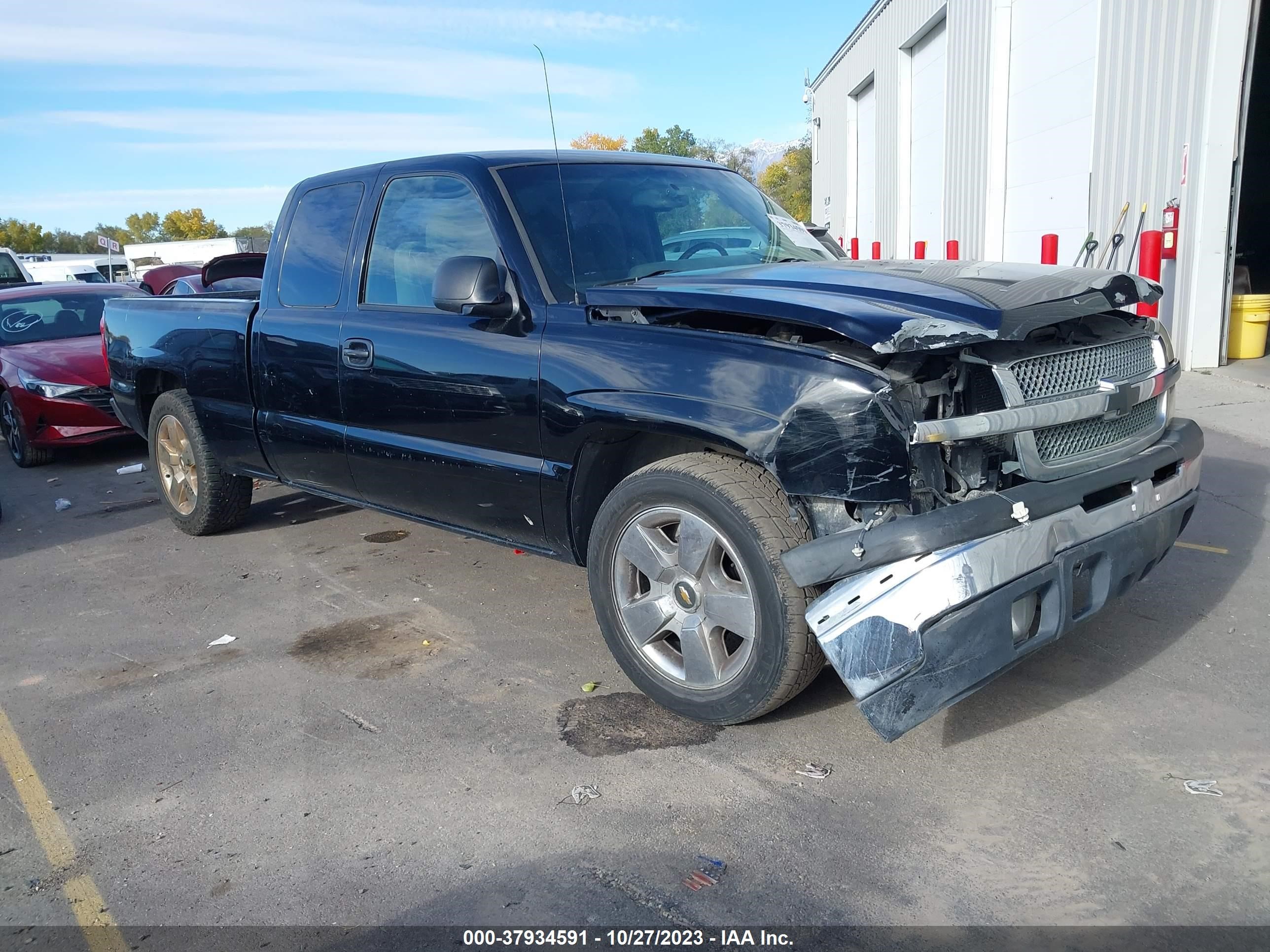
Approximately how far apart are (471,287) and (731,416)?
1.18 meters

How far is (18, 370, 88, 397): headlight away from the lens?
29.0 ft

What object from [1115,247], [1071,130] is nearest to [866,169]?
[1071,130]

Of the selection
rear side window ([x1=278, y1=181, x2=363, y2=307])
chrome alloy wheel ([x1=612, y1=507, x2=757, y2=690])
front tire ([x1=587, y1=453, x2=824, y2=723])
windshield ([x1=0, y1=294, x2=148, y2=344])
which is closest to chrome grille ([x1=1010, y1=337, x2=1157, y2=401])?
front tire ([x1=587, y1=453, x2=824, y2=723])

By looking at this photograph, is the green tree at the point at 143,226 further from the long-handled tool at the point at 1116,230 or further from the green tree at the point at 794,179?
the long-handled tool at the point at 1116,230

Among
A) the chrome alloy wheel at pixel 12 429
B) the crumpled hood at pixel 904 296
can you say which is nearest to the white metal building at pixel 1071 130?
the crumpled hood at pixel 904 296

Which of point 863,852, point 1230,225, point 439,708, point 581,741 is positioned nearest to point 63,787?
point 439,708

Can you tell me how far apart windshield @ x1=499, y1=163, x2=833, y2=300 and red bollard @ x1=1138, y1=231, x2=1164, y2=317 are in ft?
19.9

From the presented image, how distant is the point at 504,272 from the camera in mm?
3861

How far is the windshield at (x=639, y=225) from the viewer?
13.0 ft

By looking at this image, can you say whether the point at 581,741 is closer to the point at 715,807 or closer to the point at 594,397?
the point at 715,807

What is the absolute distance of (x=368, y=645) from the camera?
4434 mm

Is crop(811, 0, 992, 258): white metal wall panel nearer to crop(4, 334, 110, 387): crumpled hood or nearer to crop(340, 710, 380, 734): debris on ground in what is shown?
crop(4, 334, 110, 387): crumpled hood

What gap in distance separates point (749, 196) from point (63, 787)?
3613 mm

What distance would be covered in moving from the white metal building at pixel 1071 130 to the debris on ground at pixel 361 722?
8.84 metres
